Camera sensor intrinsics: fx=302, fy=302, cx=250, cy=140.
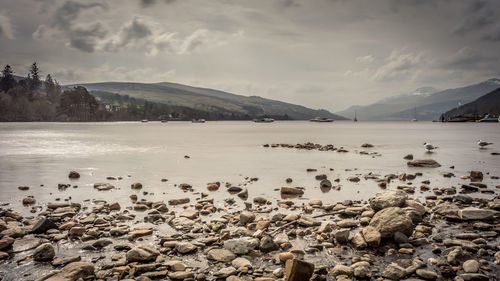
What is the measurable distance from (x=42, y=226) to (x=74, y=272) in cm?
463

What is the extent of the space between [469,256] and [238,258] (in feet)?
22.5

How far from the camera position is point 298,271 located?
749 centimetres

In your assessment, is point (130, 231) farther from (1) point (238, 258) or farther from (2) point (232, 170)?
(2) point (232, 170)

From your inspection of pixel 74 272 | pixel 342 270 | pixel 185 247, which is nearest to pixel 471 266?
pixel 342 270

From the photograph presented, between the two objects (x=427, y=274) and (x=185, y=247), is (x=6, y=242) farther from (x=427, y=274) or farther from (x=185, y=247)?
(x=427, y=274)

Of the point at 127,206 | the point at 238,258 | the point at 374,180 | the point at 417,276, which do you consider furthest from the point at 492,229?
the point at 127,206

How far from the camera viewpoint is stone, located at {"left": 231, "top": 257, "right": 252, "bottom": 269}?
8.52m

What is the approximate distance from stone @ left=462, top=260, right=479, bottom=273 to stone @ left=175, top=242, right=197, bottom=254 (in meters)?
7.73

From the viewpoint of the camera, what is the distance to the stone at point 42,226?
11.0 m

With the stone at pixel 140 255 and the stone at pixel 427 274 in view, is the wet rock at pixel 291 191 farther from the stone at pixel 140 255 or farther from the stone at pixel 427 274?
the stone at pixel 140 255

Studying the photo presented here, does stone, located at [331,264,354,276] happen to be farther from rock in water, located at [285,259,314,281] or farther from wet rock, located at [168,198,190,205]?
wet rock, located at [168,198,190,205]

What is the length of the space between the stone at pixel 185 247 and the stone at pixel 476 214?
10638mm

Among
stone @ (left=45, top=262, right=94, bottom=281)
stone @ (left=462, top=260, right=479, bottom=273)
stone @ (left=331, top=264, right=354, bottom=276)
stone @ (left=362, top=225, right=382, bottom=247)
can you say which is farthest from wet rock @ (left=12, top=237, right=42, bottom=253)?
stone @ (left=462, top=260, right=479, bottom=273)

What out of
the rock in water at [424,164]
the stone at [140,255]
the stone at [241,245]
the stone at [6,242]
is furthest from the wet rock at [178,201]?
the rock in water at [424,164]
